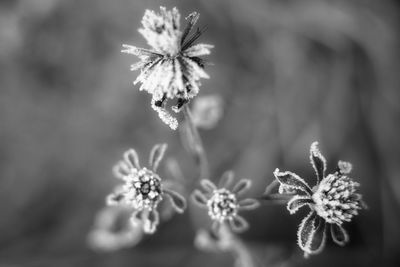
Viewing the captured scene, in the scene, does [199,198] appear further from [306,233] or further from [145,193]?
[306,233]

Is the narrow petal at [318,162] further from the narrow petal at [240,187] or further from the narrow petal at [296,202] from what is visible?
the narrow petal at [240,187]

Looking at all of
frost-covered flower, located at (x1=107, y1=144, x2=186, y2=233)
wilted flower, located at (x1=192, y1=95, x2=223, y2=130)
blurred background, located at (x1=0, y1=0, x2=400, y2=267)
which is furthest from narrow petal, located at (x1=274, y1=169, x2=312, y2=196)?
blurred background, located at (x1=0, y1=0, x2=400, y2=267)

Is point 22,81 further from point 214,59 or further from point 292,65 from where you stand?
point 292,65

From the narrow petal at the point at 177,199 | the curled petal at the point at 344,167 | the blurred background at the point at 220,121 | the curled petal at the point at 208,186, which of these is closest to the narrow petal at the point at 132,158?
the narrow petal at the point at 177,199

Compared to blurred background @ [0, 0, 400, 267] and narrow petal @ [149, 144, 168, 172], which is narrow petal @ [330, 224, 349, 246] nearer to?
narrow petal @ [149, 144, 168, 172]

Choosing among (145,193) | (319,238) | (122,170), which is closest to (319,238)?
(319,238)

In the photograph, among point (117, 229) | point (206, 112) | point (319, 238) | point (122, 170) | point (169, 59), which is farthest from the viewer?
point (117, 229)
